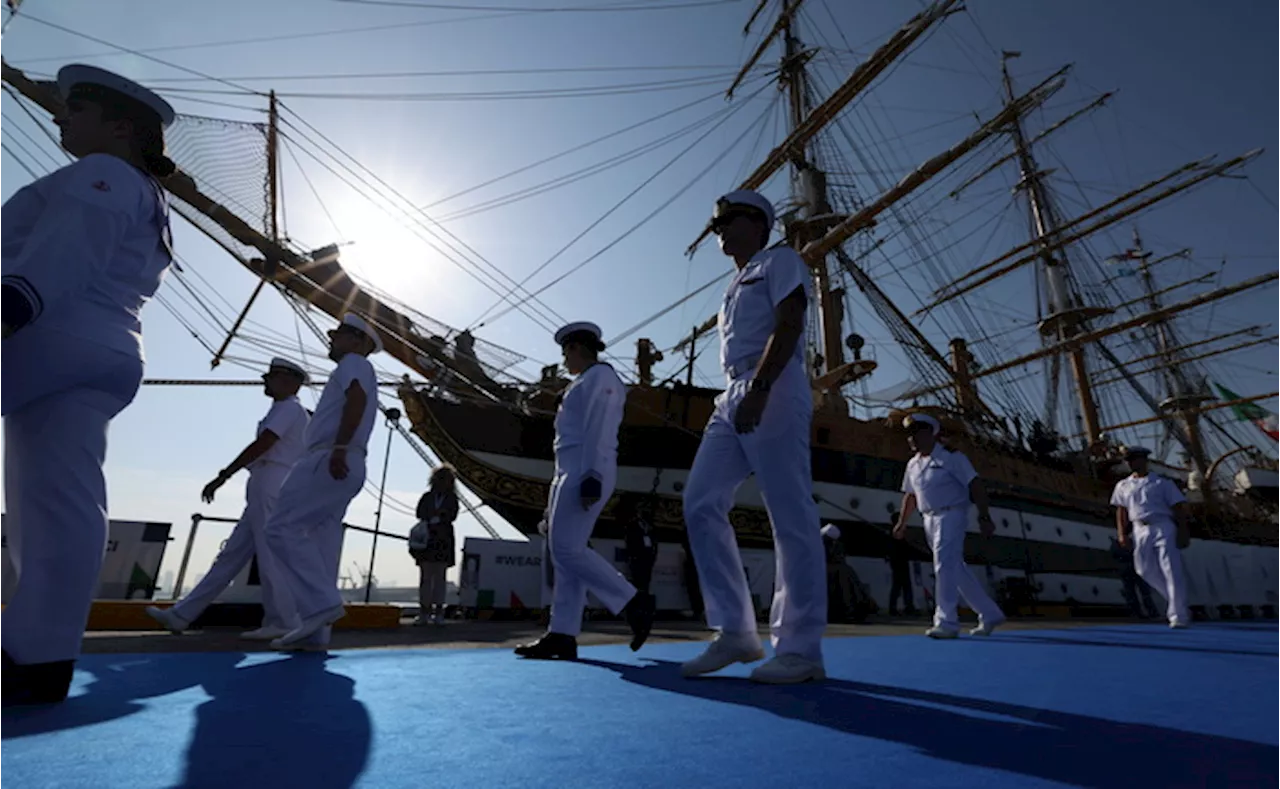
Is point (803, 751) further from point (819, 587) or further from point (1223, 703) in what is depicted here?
point (1223, 703)

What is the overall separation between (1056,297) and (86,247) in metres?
34.7

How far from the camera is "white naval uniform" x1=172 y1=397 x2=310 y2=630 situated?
4.35 metres

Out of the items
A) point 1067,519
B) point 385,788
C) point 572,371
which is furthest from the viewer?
point 1067,519

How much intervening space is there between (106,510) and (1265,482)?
3462cm

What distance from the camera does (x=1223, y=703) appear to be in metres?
1.89

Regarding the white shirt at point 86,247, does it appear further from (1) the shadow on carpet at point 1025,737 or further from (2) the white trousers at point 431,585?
(2) the white trousers at point 431,585

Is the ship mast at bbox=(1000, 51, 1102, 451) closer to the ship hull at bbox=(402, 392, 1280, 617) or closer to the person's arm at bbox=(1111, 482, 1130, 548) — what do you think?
the ship hull at bbox=(402, 392, 1280, 617)

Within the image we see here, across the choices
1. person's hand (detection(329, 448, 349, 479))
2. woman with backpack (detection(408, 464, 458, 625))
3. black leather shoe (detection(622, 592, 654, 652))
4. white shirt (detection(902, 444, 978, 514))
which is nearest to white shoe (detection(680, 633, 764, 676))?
black leather shoe (detection(622, 592, 654, 652))

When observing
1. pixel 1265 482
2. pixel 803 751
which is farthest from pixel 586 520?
pixel 1265 482

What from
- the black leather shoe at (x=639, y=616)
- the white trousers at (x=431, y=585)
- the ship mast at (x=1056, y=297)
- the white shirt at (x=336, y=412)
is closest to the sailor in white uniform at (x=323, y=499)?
the white shirt at (x=336, y=412)

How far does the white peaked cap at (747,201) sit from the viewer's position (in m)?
2.96

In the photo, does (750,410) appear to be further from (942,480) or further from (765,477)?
(942,480)

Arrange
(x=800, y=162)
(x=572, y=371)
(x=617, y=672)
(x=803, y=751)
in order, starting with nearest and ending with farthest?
(x=803, y=751) < (x=617, y=672) < (x=572, y=371) < (x=800, y=162)

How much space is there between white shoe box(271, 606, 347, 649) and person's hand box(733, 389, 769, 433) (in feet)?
7.71
